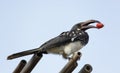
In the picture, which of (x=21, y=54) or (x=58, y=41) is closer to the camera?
(x=21, y=54)

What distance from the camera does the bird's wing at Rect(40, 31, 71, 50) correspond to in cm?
469

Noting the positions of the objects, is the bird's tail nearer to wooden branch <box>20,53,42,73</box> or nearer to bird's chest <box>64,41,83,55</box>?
wooden branch <box>20,53,42,73</box>

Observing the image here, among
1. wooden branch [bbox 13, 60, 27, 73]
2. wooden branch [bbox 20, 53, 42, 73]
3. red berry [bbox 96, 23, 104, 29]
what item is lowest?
red berry [bbox 96, 23, 104, 29]

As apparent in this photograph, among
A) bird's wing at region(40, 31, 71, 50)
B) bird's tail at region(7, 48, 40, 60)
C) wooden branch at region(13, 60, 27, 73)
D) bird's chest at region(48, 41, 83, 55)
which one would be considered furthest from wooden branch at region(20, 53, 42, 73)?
bird's chest at region(48, 41, 83, 55)

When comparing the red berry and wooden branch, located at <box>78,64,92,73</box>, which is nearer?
wooden branch, located at <box>78,64,92,73</box>

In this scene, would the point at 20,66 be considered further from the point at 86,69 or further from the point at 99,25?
the point at 99,25

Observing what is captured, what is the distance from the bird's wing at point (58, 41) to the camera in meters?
4.69

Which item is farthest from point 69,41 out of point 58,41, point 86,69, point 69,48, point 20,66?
point 86,69

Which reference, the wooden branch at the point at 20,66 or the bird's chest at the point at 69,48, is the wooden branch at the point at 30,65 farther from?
the bird's chest at the point at 69,48

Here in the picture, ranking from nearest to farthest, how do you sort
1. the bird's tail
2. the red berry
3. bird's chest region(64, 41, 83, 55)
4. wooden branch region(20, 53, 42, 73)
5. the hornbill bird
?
wooden branch region(20, 53, 42, 73) < the bird's tail < the red berry < the hornbill bird < bird's chest region(64, 41, 83, 55)

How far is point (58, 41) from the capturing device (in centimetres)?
513

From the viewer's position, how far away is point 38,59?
8.47 feet

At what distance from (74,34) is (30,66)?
122 inches

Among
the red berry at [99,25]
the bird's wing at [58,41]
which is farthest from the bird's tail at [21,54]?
the red berry at [99,25]
